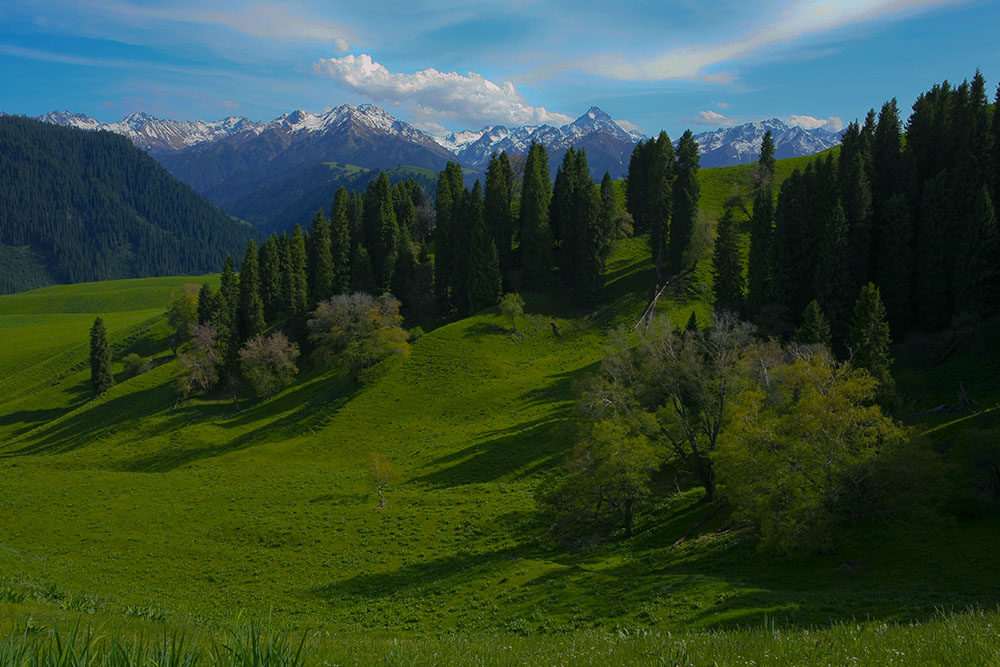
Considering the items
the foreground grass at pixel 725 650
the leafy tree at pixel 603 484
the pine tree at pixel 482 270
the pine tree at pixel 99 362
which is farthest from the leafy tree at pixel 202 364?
the foreground grass at pixel 725 650

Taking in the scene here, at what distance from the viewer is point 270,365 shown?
3135 inches

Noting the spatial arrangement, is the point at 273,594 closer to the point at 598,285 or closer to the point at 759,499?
the point at 759,499

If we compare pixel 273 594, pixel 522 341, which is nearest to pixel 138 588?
pixel 273 594

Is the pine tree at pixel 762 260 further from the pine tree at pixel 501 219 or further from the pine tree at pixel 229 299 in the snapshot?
the pine tree at pixel 229 299

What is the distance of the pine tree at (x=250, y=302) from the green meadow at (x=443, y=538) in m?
14.1

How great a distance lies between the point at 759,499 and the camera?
25750 millimetres

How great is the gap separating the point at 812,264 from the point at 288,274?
84.2 m

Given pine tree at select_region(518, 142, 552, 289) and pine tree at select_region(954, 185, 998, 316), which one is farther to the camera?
pine tree at select_region(518, 142, 552, 289)

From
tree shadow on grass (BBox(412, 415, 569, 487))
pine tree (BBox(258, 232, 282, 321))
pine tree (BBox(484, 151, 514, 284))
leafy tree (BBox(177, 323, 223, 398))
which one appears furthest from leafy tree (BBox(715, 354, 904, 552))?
pine tree (BBox(258, 232, 282, 321))

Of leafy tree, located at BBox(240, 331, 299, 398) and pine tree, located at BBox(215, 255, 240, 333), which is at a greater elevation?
pine tree, located at BBox(215, 255, 240, 333)

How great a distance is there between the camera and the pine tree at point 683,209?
8144cm

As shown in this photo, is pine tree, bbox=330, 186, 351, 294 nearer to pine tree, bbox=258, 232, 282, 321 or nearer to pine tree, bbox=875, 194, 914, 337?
pine tree, bbox=258, 232, 282, 321

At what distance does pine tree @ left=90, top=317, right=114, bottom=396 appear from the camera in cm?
9419

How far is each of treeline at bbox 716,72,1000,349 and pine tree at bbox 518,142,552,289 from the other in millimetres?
28913
